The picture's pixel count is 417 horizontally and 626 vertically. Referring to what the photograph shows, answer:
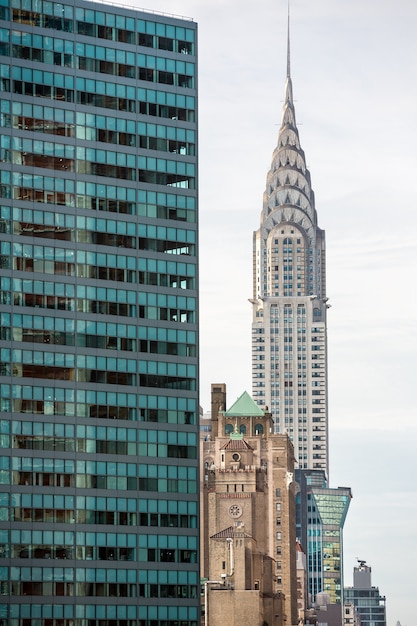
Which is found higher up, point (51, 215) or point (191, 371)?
point (51, 215)

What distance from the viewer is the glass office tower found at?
188m

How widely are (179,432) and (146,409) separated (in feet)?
15.9

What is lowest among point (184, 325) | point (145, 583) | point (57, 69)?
point (145, 583)

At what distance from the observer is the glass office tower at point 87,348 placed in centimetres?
18762

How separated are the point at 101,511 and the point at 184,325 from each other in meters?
23.5

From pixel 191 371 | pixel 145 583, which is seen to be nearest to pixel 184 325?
pixel 191 371

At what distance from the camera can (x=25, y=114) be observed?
634ft

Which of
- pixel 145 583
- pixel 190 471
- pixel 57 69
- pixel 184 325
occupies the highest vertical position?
pixel 57 69

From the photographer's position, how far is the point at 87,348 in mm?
192500

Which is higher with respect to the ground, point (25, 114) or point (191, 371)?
point (25, 114)

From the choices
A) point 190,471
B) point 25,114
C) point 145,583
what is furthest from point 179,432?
point 25,114

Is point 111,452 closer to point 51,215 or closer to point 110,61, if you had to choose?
point 51,215

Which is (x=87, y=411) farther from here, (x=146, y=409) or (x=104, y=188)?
(x=104, y=188)

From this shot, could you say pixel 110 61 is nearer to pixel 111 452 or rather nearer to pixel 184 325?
pixel 184 325
